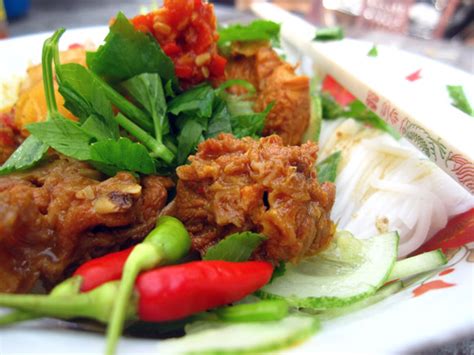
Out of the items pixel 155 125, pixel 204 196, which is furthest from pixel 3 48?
pixel 204 196

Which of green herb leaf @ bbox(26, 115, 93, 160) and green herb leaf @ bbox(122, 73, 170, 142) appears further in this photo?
green herb leaf @ bbox(122, 73, 170, 142)

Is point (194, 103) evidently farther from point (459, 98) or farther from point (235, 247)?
point (459, 98)

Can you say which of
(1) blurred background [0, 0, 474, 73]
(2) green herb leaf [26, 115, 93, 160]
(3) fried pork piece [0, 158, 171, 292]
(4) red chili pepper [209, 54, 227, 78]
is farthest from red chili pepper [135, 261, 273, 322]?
(1) blurred background [0, 0, 474, 73]

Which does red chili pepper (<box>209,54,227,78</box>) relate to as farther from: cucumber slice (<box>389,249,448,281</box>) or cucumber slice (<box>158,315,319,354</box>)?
cucumber slice (<box>158,315,319,354</box>)

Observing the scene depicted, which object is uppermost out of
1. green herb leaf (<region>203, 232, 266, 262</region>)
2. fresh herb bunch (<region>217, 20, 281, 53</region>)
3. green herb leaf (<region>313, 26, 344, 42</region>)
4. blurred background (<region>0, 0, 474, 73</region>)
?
fresh herb bunch (<region>217, 20, 281, 53</region>)

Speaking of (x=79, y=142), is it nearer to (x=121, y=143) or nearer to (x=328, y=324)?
(x=121, y=143)

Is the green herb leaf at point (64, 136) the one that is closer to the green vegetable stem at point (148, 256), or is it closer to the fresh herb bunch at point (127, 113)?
the fresh herb bunch at point (127, 113)
